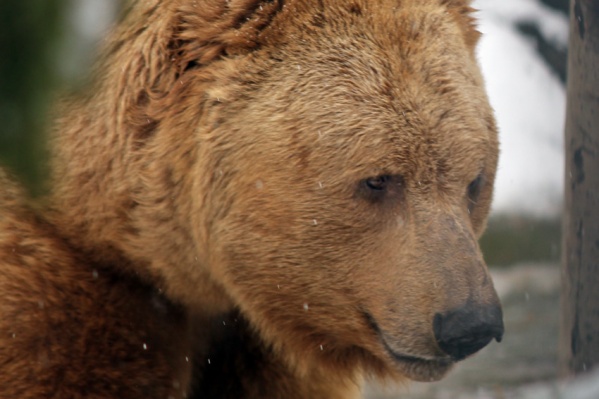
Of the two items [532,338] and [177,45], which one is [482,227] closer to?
[177,45]

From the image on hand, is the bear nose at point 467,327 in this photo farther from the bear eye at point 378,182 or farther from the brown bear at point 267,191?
the bear eye at point 378,182

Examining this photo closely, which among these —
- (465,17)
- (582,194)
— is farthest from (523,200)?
(465,17)

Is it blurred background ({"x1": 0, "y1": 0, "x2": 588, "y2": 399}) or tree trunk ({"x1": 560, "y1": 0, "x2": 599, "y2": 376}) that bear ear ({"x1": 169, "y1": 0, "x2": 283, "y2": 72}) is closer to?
blurred background ({"x1": 0, "y1": 0, "x2": 588, "y2": 399})

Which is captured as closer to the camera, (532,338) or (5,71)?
(5,71)

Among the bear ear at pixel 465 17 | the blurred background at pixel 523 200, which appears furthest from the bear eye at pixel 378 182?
the blurred background at pixel 523 200

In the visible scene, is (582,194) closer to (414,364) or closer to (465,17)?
(465,17)

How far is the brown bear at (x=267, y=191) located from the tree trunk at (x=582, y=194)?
100cm

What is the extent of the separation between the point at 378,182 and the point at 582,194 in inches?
61.3

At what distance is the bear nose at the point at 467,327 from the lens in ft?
10.3

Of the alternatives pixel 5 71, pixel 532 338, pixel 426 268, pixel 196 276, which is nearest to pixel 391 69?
pixel 426 268

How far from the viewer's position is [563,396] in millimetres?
2514

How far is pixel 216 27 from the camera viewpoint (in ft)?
11.1

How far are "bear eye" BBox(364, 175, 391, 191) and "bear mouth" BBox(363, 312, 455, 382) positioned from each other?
438mm

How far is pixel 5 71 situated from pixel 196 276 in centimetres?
219
